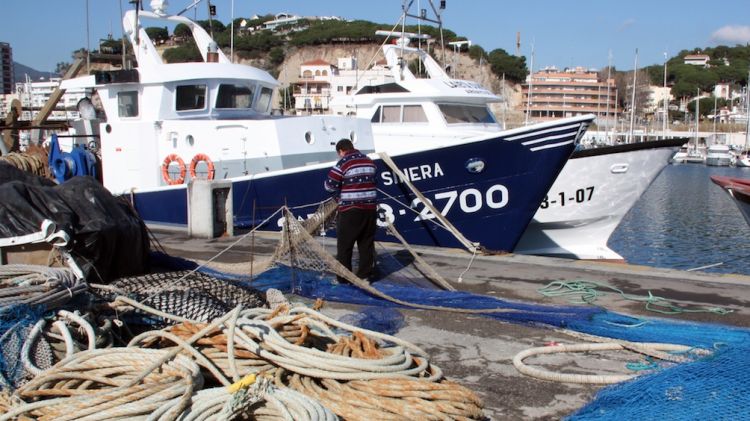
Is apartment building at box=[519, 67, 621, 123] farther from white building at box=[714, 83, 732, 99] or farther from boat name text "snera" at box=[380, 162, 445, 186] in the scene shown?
boat name text "snera" at box=[380, 162, 445, 186]

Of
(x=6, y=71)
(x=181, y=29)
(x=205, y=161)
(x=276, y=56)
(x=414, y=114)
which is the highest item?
(x=276, y=56)

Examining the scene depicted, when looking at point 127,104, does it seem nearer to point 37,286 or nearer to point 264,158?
point 264,158

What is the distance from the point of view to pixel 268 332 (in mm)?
4035

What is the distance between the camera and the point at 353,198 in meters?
7.08

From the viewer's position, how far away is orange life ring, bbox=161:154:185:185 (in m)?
12.2

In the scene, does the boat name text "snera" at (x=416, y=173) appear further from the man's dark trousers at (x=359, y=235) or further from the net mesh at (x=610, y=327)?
the man's dark trousers at (x=359, y=235)

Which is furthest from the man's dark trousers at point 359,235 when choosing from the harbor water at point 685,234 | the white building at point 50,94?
the white building at point 50,94

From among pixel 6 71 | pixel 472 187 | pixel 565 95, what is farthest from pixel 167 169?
pixel 565 95

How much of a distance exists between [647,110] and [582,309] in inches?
5701

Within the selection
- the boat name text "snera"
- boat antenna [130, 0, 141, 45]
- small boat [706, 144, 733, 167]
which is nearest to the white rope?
the boat name text "snera"

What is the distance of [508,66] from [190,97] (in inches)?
4678

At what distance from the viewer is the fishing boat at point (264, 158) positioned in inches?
391

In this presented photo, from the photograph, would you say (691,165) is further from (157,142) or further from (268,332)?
(268,332)

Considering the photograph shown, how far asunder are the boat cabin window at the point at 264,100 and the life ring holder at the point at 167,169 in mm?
1949
